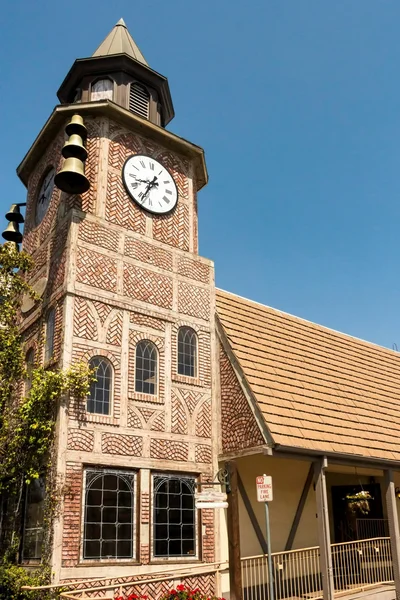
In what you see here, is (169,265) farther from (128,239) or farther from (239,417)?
(239,417)

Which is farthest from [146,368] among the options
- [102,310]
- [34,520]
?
[34,520]

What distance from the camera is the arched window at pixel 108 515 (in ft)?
35.2

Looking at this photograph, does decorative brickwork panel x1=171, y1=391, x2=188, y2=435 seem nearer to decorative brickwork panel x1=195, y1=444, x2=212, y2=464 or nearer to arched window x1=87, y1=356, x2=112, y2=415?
decorative brickwork panel x1=195, y1=444, x2=212, y2=464

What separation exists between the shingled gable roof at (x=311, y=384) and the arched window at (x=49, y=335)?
4.08 metres

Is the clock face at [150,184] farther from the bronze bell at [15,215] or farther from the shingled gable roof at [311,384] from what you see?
the bronze bell at [15,215]

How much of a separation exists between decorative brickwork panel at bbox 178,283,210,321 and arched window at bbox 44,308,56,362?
2962mm

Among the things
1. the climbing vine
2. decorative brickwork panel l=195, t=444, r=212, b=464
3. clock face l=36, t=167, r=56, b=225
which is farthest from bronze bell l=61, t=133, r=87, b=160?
decorative brickwork panel l=195, t=444, r=212, b=464

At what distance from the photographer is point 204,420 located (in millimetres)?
13195

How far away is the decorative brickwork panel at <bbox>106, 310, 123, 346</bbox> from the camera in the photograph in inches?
483

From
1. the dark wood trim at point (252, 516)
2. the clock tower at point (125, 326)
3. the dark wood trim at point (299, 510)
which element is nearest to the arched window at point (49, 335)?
the clock tower at point (125, 326)

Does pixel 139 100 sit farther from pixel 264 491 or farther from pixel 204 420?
pixel 264 491

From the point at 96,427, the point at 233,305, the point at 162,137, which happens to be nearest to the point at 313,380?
the point at 233,305

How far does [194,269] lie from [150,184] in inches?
93.1

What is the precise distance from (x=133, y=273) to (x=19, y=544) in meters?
6.00
